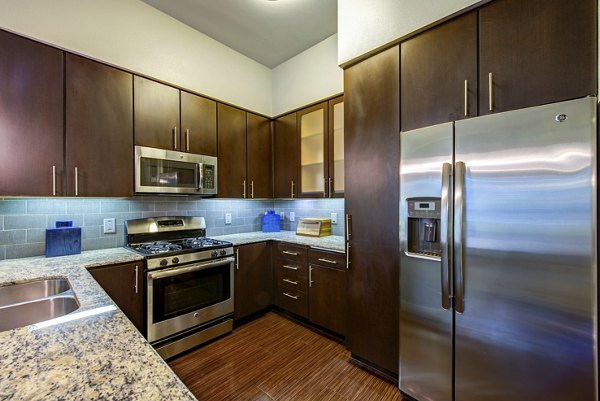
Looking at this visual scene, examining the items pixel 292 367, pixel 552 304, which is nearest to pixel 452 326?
pixel 552 304

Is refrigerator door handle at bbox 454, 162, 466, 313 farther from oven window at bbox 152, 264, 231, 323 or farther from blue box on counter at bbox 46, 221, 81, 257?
blue box on counter at bbox 46, 221, 81, 257

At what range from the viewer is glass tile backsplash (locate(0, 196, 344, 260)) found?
190 centimetres

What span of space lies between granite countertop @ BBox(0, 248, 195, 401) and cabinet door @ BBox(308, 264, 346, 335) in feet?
5.64

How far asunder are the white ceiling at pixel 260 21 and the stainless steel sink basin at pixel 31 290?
2.30m

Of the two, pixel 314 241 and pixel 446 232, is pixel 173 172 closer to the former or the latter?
pixel 314 241

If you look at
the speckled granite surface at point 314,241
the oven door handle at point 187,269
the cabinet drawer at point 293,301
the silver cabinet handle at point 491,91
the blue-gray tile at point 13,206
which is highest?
the silver cabinet handle at point 491,91

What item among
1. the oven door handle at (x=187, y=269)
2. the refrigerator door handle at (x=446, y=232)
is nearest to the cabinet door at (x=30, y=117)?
the oven door handle at (x=187, y=269)

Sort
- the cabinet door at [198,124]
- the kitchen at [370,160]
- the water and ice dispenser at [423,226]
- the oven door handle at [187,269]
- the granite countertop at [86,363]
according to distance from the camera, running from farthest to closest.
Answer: the cabinet door at [198,124], the oven door handle at [187,269], the kitchen at [370,160], the water and ice dispenser at [423,226], the granite countertop at [86,363]

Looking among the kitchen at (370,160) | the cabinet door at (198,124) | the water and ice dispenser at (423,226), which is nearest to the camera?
the water and ice dispenser at (423,226)

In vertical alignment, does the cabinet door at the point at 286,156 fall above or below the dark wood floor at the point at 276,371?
above

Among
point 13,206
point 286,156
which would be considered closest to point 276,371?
point 286,156

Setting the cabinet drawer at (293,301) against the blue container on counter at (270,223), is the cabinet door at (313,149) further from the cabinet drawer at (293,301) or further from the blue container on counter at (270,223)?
the cabinet drawer at (293,301)

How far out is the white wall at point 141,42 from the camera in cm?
178

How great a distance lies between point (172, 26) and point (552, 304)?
3398 millimetres
